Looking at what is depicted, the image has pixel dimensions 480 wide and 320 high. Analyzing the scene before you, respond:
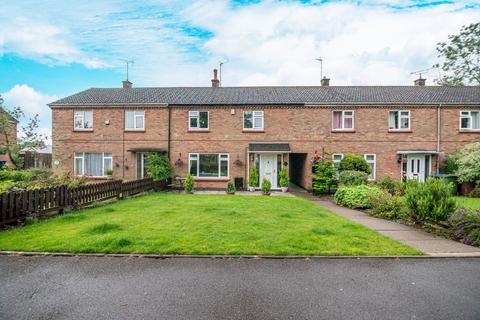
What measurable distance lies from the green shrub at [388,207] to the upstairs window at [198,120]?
1191cm

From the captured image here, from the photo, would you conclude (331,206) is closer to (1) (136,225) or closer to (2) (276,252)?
(2) (276,252)

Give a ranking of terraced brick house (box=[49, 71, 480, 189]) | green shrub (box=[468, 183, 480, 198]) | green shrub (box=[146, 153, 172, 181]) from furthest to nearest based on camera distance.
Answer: terraced brick house (box=[49, 71, 480, 189]) < green shrub (box=[146, 153, 172, 181]) < green shrub (box=[468, 183, 480, 198])

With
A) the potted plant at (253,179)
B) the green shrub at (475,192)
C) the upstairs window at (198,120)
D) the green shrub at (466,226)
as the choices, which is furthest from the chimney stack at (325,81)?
the green shrub at (466,226)

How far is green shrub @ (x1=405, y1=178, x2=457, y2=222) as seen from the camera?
805 cm

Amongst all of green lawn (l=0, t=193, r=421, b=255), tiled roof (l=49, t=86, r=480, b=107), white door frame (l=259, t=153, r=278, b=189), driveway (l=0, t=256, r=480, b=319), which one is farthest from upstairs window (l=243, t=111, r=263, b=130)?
driveway (l=0, t=256, r=480, b=319)

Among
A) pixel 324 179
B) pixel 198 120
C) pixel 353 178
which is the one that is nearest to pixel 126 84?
pixel 198 120

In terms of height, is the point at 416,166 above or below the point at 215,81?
below

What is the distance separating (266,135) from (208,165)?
14.8ft

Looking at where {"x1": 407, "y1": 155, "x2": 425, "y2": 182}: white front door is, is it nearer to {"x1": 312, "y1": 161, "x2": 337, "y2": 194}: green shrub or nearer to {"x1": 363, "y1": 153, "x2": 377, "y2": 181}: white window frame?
{"x1": 363, "y1": 153, "x2": 377, "y2": 181}: white window frame

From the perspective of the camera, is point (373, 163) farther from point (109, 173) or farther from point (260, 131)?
point (109, 173)

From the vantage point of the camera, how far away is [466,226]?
713cm

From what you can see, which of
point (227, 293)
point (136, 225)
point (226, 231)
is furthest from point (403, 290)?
point (136, 225)

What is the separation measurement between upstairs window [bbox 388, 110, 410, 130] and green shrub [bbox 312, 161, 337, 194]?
5610mm

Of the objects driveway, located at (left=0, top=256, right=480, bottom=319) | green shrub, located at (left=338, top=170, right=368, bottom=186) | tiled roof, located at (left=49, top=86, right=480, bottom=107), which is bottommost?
driveway, located at (left=0, top=256, right=480, bottom=319)
